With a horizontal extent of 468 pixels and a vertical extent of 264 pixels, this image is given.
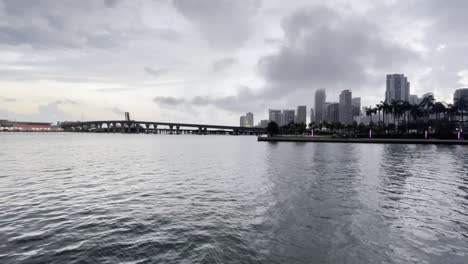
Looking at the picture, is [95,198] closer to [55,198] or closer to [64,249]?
[55,198]

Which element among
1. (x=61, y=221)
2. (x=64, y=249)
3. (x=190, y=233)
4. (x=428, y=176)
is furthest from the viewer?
(x=428, y=176)

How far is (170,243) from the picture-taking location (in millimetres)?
11734

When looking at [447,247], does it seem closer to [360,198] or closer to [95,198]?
[360,198]

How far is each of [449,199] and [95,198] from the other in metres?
26.7

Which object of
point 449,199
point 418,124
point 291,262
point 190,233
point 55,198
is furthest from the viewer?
point 418,124

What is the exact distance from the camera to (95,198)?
64.0 ft

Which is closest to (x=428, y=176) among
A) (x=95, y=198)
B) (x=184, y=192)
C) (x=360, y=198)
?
(x=360, y=198)

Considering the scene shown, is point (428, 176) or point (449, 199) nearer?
point (449, 199)

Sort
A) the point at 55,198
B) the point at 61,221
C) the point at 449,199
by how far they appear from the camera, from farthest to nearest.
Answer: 1. the point at 449,199
2. the point at 55,198
3. the point at 61,221

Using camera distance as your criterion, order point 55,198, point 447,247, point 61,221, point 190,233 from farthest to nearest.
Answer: point 55,198
point 61,221
point 190,233
point 447,247

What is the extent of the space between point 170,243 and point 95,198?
10668 millimetres

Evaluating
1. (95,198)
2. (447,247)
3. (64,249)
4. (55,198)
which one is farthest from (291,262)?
(55,198)

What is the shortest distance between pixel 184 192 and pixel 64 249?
11.2 metres

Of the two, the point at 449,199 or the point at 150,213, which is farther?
the point at 449,199
